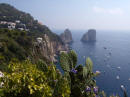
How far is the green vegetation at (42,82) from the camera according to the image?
1688 mm

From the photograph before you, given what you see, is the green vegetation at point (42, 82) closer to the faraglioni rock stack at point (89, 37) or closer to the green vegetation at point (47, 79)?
the green vegetation at point (47, 79)

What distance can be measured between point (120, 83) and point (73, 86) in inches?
1192

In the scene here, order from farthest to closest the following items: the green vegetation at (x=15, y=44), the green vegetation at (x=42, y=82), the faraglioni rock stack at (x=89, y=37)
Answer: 1. the faraglioni rock stack at (x=89, y=37)
2. the green vegetation at (x=15, y=44)
3. the green vegetation at (x=42, y=82)

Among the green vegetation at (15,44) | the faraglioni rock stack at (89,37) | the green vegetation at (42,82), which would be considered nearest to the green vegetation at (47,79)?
the green vegetation at (42,82)

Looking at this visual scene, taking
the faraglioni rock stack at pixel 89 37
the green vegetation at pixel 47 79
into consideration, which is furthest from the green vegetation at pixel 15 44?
the faraglioni rock stack at pixel 89 37

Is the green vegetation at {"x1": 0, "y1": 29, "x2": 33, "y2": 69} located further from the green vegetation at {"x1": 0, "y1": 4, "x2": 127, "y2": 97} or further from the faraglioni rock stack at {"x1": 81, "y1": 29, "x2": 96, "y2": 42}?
the faraglioni rock stack at {"x1": 81, "y1": 29, "x2": 96, "y2": 42}

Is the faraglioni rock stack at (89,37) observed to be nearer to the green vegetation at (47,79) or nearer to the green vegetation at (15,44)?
the green vegetation at (15,44)

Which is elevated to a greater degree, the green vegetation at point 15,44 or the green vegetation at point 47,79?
the green vegetation at point 47,79

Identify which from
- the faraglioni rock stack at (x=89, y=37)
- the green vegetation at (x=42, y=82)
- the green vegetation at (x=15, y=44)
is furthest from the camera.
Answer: the faraglioni rock stack at (x=89, y=37)

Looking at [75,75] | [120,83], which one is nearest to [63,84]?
[75,75]

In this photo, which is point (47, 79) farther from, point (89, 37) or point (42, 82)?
point (89, 37)

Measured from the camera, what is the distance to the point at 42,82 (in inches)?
76.6

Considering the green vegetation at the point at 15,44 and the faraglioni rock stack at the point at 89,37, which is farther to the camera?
the faraglioni rock stack at the point at 89,37

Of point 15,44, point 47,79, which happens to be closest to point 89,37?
point 15,44
